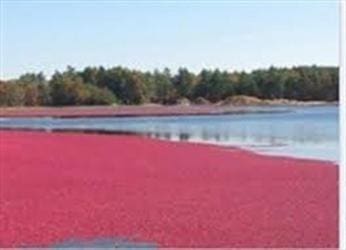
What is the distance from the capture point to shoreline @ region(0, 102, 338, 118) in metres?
3.31

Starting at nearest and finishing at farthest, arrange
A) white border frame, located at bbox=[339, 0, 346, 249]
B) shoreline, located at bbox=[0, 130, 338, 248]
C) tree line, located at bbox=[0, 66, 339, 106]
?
white border frame, located at bbox=[339, 0, 346, 249] → shoreline, located at bbox=[0, 130, 338, 248] → tree line, located at bbox=[0, 66, 339, 106]

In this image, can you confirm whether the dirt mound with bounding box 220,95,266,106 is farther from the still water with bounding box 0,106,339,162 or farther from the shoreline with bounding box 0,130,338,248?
the shoreline with bounding box 0,130,338,248

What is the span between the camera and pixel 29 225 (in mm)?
3139

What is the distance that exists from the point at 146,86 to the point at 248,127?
714mm

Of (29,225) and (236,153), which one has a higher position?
(236,153)

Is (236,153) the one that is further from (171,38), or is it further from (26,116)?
(26,116)

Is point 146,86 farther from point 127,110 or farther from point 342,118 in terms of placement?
point 342,118

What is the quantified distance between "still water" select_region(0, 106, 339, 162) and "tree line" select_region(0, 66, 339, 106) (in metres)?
0.12

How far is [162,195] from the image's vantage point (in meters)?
3.33

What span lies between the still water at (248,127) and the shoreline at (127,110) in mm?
33

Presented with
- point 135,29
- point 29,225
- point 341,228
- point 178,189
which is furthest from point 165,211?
point 341,228

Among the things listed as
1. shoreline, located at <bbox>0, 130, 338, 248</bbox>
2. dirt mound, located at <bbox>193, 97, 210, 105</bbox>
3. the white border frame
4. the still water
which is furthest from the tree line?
the white border frame

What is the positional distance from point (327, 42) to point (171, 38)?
691mm

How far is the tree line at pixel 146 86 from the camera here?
3.21m
